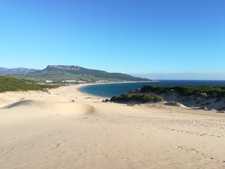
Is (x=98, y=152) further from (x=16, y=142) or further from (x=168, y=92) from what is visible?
(x=168, y=92)

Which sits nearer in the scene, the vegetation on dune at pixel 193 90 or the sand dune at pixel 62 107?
the sand dune at pixel 62 107

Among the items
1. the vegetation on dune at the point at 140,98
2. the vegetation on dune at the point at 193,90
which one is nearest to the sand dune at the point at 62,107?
the vegetation on dune at the point at 140,98

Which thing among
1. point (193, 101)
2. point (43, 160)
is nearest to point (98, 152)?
point (43, 160)

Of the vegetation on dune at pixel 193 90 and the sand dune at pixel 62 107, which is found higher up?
the vegetation on dune at pixel 193 90

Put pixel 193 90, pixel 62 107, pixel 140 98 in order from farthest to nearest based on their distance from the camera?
pixel 193 90
pixel 140 98
pixel 62 107

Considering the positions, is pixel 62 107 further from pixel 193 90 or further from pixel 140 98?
pixel 193 90

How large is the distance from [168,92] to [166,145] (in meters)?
29.4

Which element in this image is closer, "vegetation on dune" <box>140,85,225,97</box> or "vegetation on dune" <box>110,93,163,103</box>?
"vegetation on dune" <box>140,85,225,97</box>

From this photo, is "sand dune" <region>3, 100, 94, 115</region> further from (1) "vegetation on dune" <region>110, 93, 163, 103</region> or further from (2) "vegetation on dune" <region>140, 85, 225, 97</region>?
(2) "vegetation on dune" <region>140, 85, 225, 97</region>

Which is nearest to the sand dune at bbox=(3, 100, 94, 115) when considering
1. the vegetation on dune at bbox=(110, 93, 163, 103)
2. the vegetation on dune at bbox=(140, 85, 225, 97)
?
the vegetation on dune at bbox=(110, 93, 163, 103)

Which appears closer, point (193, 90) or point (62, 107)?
point (62, 107)

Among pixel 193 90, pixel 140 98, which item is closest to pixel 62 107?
pixel 140 98

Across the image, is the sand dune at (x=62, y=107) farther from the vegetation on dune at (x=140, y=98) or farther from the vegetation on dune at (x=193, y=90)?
the vegetation on dune at (x=193, y=90)

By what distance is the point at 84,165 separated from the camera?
500 centimetres
